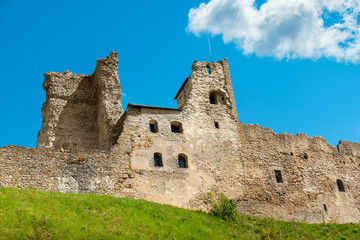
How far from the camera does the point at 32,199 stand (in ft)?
67.6

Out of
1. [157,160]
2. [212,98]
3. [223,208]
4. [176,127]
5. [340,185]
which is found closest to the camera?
[223,208]

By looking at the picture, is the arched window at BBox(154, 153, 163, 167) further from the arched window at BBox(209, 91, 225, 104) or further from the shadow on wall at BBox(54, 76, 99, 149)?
the arched window at BBox(209, 91, 225, 104)

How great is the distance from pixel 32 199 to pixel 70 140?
10.7m

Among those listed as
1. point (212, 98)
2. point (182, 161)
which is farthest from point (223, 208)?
point (212, 98)

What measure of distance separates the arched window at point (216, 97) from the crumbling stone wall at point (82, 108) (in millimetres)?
6354

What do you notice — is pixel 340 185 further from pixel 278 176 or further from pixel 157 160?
pixel 157 160

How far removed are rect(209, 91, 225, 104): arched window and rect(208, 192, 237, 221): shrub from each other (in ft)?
23.5

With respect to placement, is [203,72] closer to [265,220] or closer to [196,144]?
[196,144]

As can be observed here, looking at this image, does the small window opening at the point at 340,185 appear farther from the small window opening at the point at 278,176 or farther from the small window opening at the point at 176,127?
the small window opening at the point at 176,127

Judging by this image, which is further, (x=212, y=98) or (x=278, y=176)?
(x=212, y=98)

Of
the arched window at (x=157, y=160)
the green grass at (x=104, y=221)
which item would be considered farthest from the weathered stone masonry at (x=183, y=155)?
the green grass at (x=104, y=221)

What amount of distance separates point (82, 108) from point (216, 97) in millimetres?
9355

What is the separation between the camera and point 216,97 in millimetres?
31812

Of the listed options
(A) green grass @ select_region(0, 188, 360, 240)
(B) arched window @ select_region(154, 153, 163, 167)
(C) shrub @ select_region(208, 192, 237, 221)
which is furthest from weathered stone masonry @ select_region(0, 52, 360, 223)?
(A) green grass @ select_region(0, 188, 360, 240)
